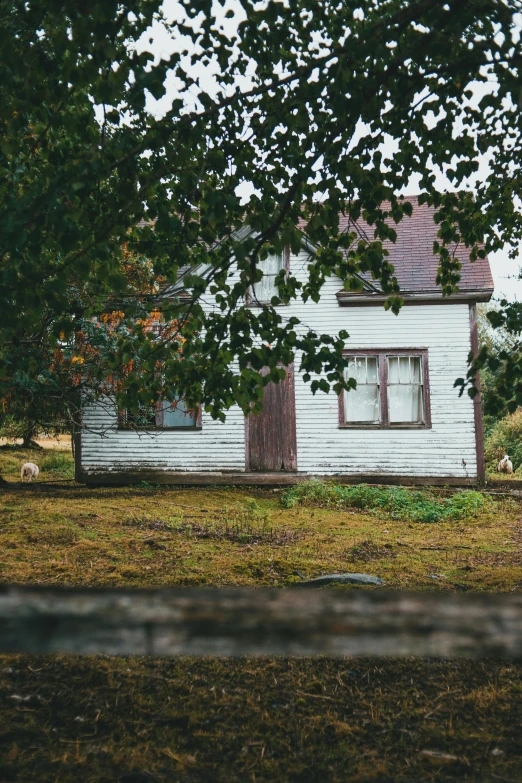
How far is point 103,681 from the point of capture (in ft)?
11.2

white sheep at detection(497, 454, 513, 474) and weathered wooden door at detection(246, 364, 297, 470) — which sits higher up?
weathered wooden door at detection(246, 364, 297, 470)

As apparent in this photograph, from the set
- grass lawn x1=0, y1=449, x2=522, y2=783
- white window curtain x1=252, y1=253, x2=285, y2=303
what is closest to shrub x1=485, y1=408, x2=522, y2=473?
white window curtain x1=252, y1=253, x2=285, y2=303

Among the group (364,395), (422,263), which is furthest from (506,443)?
(364,395)

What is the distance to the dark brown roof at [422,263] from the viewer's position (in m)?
15.7

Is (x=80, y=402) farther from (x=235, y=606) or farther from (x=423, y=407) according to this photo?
(x=235, y=606)

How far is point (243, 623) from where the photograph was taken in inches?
52.2

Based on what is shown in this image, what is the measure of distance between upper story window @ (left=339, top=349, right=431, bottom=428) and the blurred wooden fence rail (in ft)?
48.0

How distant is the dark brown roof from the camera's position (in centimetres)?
1567

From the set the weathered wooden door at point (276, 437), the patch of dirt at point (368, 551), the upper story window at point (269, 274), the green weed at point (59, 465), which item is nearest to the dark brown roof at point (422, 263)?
the upper story window at point (269, 274)

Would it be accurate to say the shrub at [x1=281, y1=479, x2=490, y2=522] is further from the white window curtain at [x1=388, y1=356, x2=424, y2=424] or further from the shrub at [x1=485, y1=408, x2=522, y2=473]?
the shrub at [x1=485, y1=408, x2=522, y2=473]

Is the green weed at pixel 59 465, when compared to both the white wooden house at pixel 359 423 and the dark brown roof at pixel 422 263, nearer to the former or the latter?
the white wooden house at pixel 359 423

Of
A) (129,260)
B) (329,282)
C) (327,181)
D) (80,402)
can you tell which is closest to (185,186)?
(327,181)

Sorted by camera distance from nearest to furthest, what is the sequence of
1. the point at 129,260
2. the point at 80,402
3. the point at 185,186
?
the point at 185,186 → the point at 129,260 → the point at 80,402

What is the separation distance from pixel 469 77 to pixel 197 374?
3.19 m
